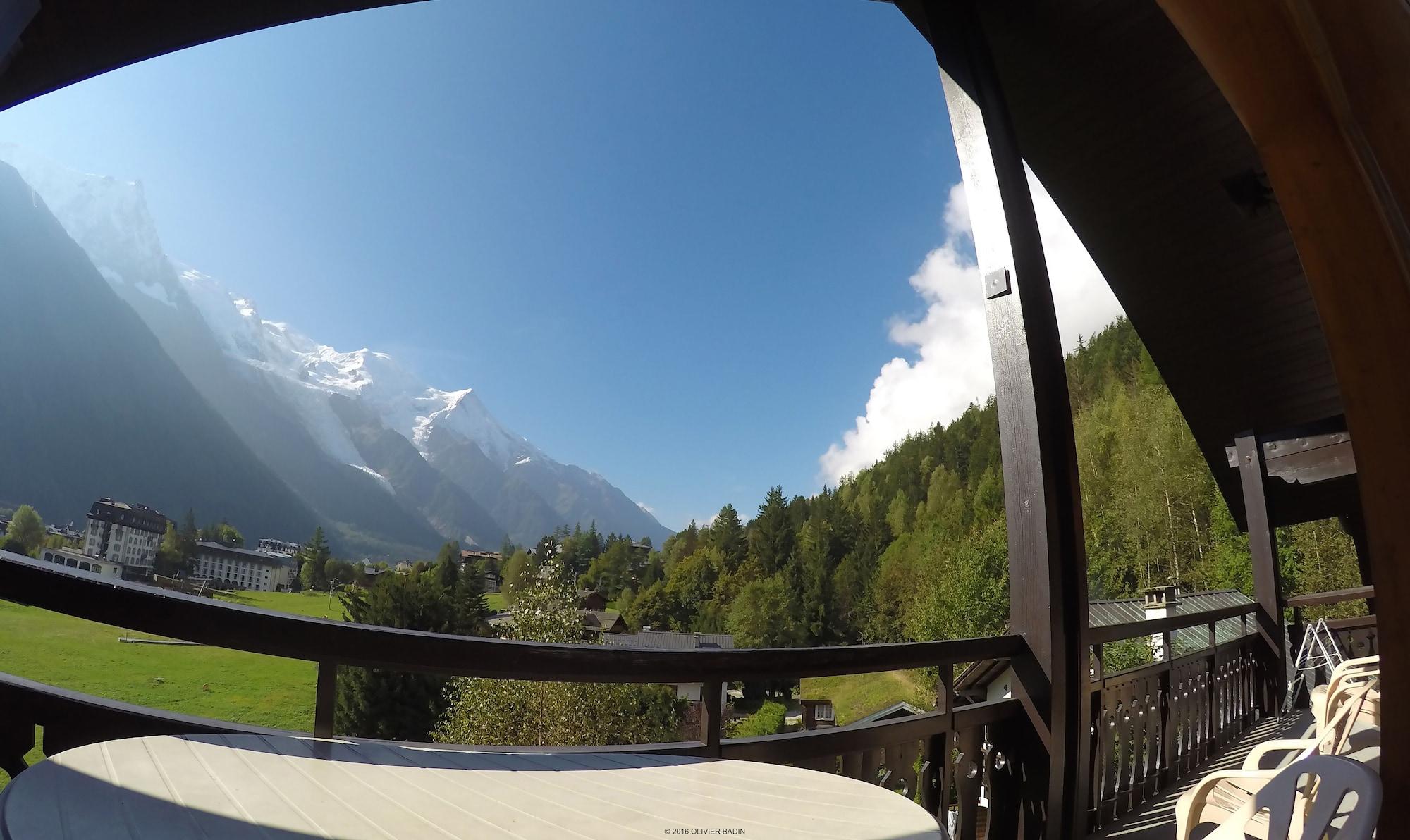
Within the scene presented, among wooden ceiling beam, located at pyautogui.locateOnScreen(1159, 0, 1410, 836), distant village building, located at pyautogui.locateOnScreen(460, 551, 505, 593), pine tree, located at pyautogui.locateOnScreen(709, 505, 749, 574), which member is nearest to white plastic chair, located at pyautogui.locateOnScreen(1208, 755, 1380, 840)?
wooden ceiling beam, located at pyautogui.locateOnScreen(1159, 0, 1410, 836)

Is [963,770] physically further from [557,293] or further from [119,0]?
[557,293]

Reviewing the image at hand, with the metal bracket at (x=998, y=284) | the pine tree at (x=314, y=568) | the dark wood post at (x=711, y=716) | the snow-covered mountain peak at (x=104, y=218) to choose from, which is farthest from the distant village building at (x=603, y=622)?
the snow-covered mountain peak at (x=104, y=218)

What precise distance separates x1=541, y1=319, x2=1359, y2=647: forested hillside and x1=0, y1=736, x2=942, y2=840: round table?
21.2 m

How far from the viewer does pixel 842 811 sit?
0.87m

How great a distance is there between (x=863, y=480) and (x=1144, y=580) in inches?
1050

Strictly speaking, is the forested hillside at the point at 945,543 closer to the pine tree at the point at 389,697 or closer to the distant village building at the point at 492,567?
the distant village building at the point at 492,567

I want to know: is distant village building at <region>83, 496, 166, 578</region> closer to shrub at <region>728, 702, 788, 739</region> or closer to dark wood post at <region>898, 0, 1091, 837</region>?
shrub at <region>728, 702, 788, 739</region>

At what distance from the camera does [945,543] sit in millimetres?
39688

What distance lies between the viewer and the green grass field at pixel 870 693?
32.8 m

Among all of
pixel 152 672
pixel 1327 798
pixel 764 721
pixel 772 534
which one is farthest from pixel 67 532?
pixel 1327 798

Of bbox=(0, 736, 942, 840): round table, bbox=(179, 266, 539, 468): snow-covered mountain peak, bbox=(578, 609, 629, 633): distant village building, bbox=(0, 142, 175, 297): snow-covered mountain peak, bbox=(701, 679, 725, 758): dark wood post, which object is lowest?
bbox=(578, 609, 629, 633): distant village building

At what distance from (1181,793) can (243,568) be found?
201 ft

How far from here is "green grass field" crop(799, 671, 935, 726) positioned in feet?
107

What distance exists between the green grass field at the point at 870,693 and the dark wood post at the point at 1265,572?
28.9 meters
